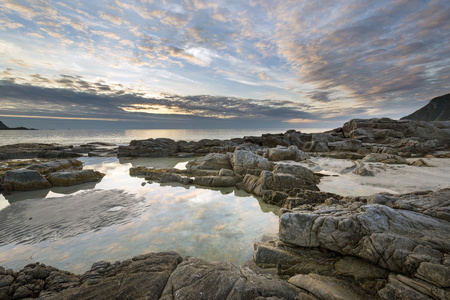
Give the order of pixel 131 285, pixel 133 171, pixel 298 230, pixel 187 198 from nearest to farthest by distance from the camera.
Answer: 1. pixel 131 285
2. pixel 298 230
3. pixel 187 198
4. pixel 133 171

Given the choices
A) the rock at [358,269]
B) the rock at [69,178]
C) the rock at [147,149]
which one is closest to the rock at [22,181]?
the rock at [69,178]

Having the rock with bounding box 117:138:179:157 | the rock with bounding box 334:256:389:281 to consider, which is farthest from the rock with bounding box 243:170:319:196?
the rock with bounding box 117:138:179:157

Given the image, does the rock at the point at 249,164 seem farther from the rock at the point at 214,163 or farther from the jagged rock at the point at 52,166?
the jagged rock at the point at 52,166

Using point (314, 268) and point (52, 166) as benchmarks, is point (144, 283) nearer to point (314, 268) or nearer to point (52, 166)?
point (314, 268)

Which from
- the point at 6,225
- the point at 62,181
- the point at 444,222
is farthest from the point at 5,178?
the point at 444,222

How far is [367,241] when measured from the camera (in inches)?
236

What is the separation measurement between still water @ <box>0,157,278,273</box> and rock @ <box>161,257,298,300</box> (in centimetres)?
239

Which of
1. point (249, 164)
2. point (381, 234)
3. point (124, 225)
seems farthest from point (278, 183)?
point (124, 225)

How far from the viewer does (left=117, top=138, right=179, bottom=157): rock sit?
37156 millimetres

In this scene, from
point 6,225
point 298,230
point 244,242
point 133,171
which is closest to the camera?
point 298,230

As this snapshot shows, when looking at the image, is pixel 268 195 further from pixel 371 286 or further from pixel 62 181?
pixel 62 181

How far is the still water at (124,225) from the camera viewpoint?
7.42m

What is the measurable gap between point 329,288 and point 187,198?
10.4 m

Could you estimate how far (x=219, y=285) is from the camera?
4.44m
